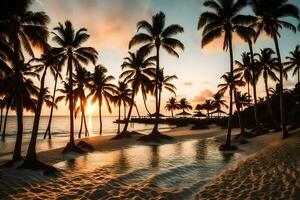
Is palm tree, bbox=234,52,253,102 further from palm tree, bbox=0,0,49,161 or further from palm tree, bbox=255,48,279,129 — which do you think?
palm tree, bbox=0,0,49,161

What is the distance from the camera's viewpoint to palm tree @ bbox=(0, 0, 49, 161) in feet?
54.8

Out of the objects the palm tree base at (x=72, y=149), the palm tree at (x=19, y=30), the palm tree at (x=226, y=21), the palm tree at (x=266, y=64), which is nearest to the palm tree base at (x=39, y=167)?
the palm tree at (x=19, y=30)

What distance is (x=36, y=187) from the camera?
440 inches

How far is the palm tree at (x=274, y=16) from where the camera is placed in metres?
25.4

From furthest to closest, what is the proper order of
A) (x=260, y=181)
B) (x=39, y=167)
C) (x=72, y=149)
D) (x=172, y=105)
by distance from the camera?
(x=172, y=105) → (x=72, y=149) → (x=39, y=167) → (x=260, y=181)

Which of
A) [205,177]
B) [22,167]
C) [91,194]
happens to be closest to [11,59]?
[22,167]

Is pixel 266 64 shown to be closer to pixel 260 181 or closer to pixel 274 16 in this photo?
pixel 274 16

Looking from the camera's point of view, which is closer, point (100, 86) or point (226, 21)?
point (226, 21)

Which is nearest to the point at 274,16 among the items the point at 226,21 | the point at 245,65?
the point at 226,21

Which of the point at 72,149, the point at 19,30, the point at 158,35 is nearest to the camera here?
the point at 19,30

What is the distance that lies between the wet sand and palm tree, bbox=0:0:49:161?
11.9m

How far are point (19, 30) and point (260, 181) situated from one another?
1632 cm

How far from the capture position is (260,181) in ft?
35.8

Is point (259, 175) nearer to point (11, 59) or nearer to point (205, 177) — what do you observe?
point (205, 177)
